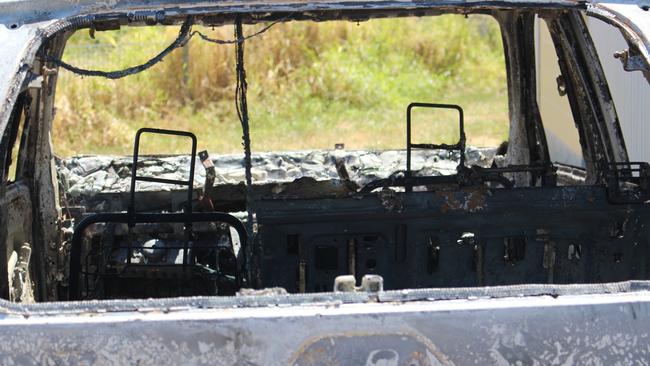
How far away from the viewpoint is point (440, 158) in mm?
5625

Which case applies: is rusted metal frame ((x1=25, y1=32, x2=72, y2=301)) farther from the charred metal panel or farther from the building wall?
the building wall

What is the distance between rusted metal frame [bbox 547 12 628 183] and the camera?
13.3ft

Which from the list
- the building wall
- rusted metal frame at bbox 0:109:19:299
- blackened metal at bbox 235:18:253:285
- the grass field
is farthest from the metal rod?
the grass field

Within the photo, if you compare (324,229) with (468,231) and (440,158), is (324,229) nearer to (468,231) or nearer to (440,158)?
(468,231)

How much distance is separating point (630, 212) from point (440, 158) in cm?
189

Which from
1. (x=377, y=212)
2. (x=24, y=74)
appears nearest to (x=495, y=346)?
(x=377, y=212)

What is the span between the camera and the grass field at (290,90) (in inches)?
492

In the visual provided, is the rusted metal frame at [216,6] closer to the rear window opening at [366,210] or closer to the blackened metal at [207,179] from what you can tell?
the rear window opening at [366,210]

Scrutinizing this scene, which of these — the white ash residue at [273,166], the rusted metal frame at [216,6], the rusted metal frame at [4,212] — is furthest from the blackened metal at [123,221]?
the white ash residue at [273,166]

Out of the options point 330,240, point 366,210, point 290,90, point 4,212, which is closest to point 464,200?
point 366,210

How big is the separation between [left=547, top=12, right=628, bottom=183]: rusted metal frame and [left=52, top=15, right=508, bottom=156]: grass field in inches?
306

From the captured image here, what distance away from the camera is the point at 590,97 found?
4109 millimetres

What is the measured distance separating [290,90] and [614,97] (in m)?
5.90

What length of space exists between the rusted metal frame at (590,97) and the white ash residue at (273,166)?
1240 millimetres
